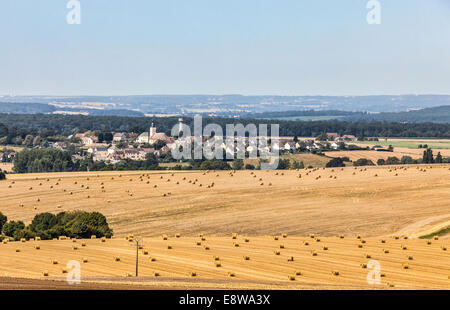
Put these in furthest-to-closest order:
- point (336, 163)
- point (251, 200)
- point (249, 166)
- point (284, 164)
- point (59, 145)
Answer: point (59, 145) < point (336, 163) < point (284, 164) < point (249, 166) < point (251, 200)

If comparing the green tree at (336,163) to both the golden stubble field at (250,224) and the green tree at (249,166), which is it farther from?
the golden stubble field at (250,224)

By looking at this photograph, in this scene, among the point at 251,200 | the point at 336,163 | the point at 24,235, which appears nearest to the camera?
the point at 24,235

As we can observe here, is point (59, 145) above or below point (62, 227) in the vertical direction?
below

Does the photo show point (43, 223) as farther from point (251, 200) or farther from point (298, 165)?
point (298, 165)

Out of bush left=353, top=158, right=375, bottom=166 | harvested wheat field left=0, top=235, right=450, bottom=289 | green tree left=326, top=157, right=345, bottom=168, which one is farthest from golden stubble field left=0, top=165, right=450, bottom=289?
bush left=353, top=158, right=375, bottom=166

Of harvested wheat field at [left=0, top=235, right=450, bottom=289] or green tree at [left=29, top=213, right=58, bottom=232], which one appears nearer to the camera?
harvested wheat field at [left=0, top=235, right=450, bottom=289]

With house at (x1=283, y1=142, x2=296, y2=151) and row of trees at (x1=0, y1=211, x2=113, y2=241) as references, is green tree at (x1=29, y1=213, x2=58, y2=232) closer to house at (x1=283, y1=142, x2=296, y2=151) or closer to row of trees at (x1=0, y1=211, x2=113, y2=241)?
row of trees at (x1=0, y1=211, x2=113, y2=241)

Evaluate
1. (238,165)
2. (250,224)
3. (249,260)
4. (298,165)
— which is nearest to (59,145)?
(238,165)
